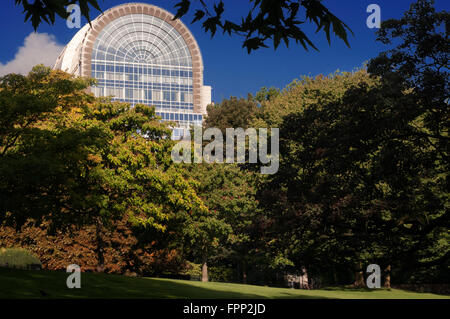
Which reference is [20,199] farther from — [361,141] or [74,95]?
[361,141]

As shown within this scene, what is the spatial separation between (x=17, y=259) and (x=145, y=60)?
68974 mm

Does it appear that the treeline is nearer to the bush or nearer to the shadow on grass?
the shadow on grass

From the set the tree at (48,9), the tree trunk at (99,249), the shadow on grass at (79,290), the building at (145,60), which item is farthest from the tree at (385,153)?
the building at (145,60)

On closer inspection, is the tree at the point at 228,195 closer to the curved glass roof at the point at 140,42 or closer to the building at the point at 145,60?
the building at the point at 145,60

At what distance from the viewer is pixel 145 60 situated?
296 feet

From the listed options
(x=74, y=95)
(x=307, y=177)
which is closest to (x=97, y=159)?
(x=74, y=95)

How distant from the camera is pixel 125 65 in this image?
3497 inches

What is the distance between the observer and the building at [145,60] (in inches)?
3406

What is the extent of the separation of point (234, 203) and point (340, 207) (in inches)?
801

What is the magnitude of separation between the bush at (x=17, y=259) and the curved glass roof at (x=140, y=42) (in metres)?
66.3

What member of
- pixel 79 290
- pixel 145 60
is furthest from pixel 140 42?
pixel 79 290

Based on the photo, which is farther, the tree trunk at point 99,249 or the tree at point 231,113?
the tree at point 231,113

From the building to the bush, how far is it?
61.1 metres
